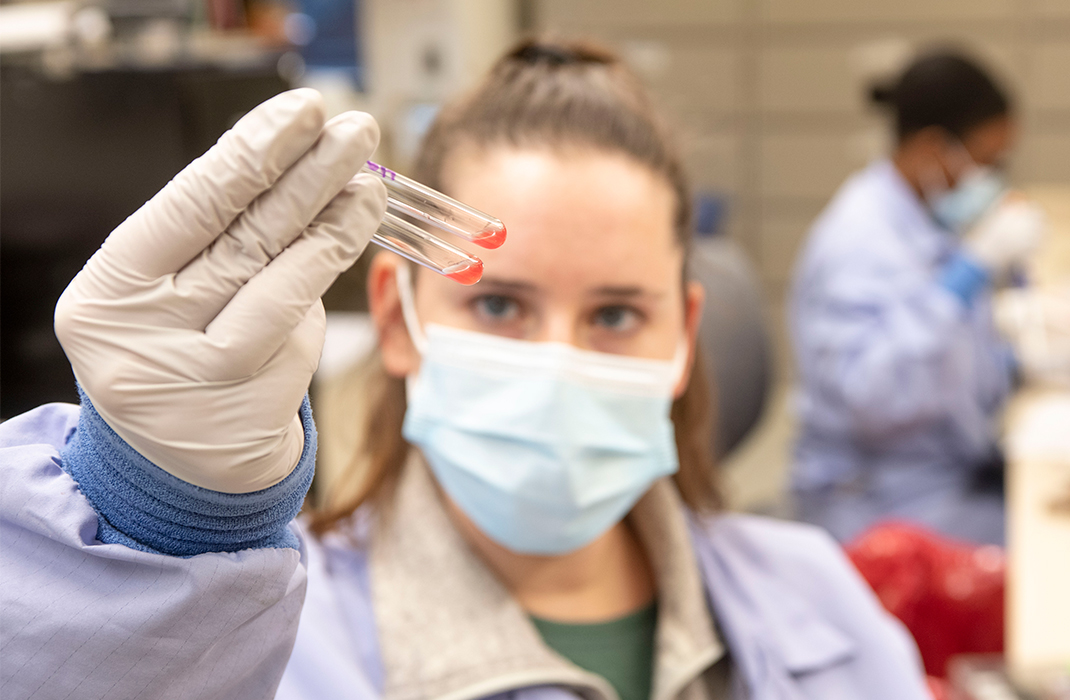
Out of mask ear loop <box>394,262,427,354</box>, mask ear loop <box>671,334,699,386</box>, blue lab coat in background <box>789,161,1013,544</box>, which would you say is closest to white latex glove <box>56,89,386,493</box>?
mask ear loop <box>394,262,427,354</box>

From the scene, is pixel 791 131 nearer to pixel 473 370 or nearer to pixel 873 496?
pixel 873 496

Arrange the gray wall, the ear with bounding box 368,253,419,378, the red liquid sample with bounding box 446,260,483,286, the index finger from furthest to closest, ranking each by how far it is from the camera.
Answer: the gray wall < the ear with bounding box 368,253,419,378 < the red liquid sample with bounding box 446,260,483,286 < the index finger

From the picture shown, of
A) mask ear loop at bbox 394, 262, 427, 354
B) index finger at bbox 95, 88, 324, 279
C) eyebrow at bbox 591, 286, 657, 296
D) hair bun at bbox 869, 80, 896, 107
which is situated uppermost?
index finger at bbox 95, 88, 324, 279

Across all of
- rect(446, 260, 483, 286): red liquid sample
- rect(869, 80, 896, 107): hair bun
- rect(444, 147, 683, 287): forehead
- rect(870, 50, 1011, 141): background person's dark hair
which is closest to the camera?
rect(446, 260, 483, 286): red liquid sample

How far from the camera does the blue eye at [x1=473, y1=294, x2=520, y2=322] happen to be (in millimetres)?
974

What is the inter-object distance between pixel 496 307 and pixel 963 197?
1.98 metres

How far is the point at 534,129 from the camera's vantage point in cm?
102

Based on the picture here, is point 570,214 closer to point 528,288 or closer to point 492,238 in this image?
point 528,288

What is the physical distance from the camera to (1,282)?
1.60 metres

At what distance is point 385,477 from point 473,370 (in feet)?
0.69

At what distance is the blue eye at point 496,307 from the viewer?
97 cm

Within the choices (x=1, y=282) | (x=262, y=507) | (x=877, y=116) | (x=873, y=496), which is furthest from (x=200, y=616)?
(x=877, y=116)

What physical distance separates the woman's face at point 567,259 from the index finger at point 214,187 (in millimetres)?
454

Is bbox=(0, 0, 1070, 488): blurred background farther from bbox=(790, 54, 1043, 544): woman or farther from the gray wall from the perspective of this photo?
bbox=(790, 54, 1043, 544): woman
